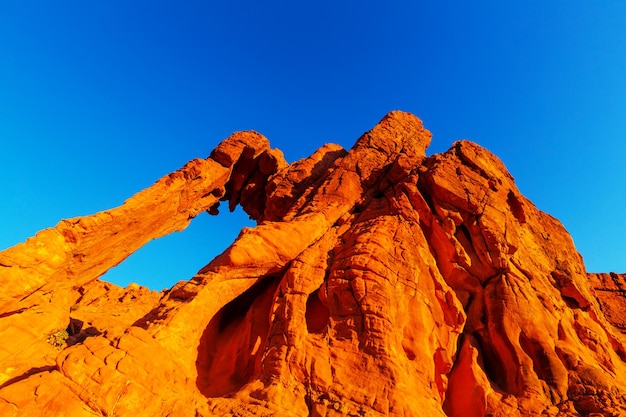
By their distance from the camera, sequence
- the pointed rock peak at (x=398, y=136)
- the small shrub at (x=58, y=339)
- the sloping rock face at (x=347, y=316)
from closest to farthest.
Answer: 1. the sloping rock face at (x=347, y=316)
2. the small shrub at (x=58, y=339)
3. the pointed rock peak at (x=398, y=136)

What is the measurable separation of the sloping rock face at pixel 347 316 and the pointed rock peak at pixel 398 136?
4008mm

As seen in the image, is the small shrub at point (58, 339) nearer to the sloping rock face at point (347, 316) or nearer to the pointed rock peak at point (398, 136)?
the sloping rock face at point (347, 316)

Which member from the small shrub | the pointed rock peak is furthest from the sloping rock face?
the pointed rock peak

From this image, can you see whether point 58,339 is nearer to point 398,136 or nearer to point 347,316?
point 347,316

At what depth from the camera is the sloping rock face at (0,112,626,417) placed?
13508mm

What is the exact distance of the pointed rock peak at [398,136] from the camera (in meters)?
33.2

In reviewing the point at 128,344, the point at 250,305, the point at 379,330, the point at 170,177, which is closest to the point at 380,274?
the point at 379,330

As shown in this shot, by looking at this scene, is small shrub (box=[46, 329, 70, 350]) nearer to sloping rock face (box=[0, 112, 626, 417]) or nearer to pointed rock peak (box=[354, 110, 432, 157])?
sloping rock face (box=[0, 112, 626, 417])

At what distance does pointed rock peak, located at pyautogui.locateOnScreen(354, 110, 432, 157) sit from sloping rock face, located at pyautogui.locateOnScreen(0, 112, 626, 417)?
4.01m

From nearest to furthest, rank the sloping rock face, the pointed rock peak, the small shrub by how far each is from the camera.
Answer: the sloping rock face
the small shrub
the pointed rock peak

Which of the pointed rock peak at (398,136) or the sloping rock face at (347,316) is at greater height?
the pointed rock peak at (398,136)

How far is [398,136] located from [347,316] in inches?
894

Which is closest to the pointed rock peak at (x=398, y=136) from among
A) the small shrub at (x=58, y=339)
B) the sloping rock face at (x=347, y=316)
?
the sloping rock face at (x=347, y=316)

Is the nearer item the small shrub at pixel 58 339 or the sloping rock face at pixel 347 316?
the sloping rock face at pixel 347 316
